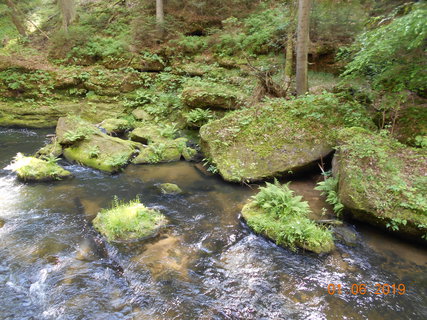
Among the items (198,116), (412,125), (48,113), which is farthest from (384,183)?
(48,113)

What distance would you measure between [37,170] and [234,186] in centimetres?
620

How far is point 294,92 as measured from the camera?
40.0 ft

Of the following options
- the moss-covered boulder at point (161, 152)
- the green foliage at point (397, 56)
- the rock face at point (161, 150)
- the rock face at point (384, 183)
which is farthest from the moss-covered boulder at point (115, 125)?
the green foliage at point (397, 56)

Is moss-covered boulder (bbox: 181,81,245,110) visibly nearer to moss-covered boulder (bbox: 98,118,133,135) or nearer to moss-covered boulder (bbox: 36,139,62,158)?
moss-covered boulder (bbox: 98,118,133,135)

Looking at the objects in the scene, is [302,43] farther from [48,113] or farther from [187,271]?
[48,113]

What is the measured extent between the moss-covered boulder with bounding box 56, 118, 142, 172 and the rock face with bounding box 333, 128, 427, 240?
7.23 m

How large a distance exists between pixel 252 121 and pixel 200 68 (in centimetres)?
823

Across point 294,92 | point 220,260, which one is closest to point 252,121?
point 294,92

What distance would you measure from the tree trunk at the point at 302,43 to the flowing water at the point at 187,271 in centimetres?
568

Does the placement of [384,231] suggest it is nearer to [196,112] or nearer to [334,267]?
[334,267]

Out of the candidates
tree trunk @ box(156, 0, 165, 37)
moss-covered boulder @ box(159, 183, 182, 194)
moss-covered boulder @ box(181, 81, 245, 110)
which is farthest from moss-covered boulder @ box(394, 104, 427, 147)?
tree trunk @ box(156, 0, 165, 37)

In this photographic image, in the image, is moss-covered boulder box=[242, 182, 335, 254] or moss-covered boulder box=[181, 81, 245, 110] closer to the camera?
moss-covered boulder box=[242, 182, 335, 254]
